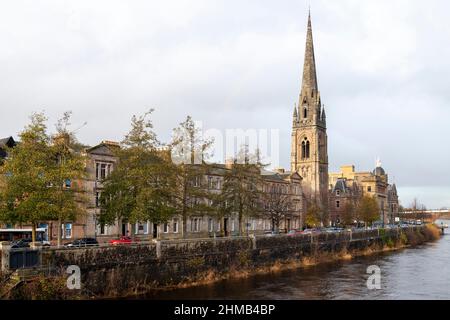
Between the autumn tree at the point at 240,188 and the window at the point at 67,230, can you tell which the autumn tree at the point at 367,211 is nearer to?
the autumn tree at the point at 240,188

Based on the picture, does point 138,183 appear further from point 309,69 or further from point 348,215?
point 309,69

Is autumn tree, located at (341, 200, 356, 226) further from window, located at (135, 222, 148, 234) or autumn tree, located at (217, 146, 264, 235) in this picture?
window, located at (135, 222, 148, 234)

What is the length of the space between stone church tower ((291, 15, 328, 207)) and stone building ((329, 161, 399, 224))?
7.58 m

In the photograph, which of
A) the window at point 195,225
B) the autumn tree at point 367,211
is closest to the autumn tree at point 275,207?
the window at point 195,225

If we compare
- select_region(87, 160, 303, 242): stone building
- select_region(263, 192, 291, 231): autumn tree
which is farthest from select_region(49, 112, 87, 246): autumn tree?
select_region(263, 192, 291, 231): autumn tree

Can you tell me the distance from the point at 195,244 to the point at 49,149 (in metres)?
13.9

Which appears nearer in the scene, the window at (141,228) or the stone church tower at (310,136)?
the window at (141,228)

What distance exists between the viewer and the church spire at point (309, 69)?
13412 cm

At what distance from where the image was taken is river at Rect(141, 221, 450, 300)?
35.6 metres

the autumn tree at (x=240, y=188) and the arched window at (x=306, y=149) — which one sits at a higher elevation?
the arched window at (x=306, y=149)

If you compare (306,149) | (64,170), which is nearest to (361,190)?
(306,149)

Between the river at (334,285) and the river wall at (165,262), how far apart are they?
185 centimetres
